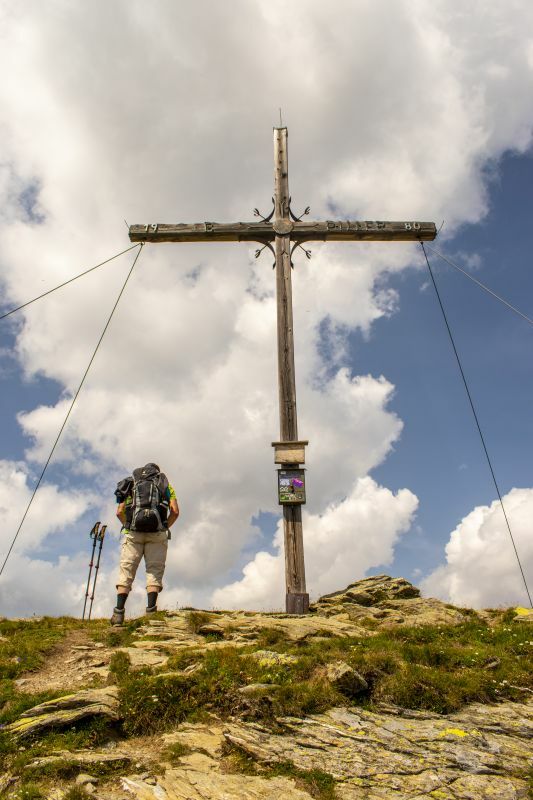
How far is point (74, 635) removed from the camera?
34.3 ft

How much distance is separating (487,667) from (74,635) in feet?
23.6

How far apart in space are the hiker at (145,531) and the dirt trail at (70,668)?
5.48ft

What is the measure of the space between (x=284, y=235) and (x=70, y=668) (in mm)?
11476

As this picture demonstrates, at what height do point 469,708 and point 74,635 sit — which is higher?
point 74,635

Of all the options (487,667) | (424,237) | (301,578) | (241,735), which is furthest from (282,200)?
(241,735)

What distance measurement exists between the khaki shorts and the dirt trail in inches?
Answer: 69.2

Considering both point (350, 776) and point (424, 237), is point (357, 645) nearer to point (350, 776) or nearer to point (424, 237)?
point (350, 776)

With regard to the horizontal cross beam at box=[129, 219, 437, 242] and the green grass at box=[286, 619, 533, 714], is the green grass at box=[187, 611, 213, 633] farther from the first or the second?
the horizontal cross beam at box=[129, 219, 437, 242]

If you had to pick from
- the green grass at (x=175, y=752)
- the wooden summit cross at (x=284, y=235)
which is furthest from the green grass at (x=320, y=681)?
the wooden summit cross at (x=284, y=235)

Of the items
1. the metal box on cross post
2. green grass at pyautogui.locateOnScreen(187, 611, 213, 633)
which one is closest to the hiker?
green grass at pyautogui.locateOnScreen(187, 611, 213, 633)

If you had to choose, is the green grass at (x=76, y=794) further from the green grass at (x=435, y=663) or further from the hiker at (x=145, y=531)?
the hiker at (x=145, y=531)

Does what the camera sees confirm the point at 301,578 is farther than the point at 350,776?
Yes

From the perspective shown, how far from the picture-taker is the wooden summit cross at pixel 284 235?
13789 millimetres

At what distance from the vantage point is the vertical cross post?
12555 mm
